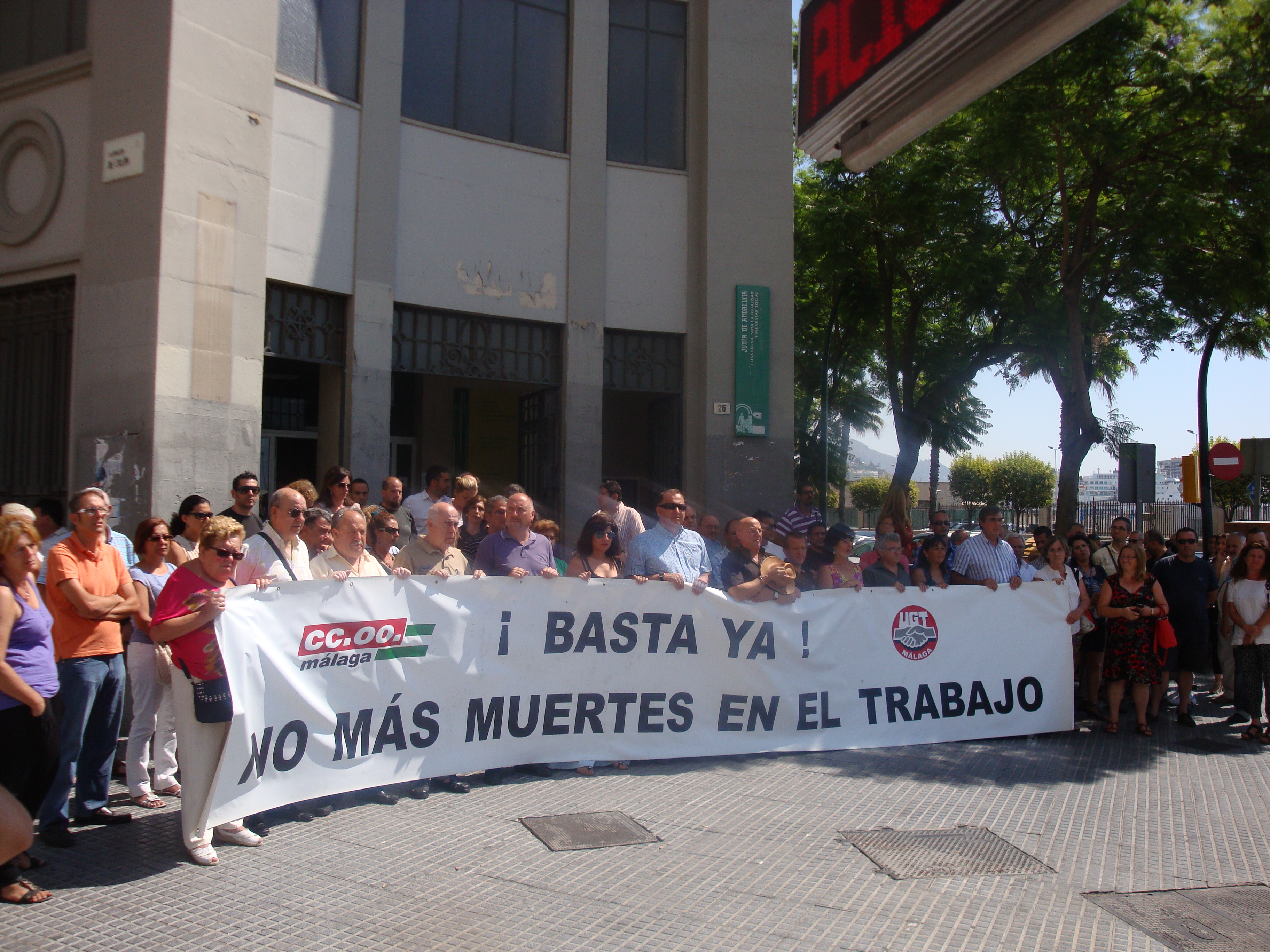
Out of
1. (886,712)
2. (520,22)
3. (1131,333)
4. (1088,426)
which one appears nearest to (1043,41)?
(886,712)

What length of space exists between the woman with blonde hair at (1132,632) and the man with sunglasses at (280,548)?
22.3 feet

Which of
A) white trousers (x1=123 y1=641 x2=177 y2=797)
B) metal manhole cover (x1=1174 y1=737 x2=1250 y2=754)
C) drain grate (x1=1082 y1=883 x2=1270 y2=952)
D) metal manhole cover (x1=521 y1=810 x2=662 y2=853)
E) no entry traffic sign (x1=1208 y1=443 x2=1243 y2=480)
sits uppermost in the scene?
no entry traffic sign (x1=1208 y1=443 x2=1243 y2=480)

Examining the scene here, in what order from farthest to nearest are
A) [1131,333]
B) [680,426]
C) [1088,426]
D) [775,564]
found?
[1131,333] < [1088,426] < [680,426] < [775,564]

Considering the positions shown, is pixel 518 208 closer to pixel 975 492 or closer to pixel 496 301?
pixel 496 301

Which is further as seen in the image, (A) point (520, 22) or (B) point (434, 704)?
(A) point (520, 22)

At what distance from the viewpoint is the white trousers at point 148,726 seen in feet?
19.7

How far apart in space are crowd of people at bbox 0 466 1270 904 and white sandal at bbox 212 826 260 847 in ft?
0.03

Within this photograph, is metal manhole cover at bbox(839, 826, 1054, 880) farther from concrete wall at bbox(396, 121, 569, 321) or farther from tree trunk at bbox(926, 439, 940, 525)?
tree trunk at bbox(926, 439, 940, 525)

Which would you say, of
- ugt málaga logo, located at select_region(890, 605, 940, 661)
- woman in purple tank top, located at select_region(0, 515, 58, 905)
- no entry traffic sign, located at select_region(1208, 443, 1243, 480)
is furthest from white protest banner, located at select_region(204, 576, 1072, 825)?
no entry traffic sign, located at select_region(1208, 443, 1243, 480)

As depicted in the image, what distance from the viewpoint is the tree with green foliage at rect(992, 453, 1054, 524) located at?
77.1 meters

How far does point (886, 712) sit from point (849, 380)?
74.0ft

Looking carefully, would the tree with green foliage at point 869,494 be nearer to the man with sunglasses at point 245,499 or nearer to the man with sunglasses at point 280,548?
the man with sunglasses at point 245,499

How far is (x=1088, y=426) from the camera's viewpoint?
1616 centimetres

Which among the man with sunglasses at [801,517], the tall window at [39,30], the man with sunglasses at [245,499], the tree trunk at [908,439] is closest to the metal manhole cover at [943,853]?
the man with sunglasses at [245,499]
